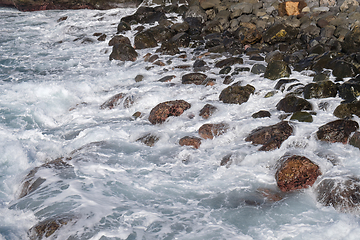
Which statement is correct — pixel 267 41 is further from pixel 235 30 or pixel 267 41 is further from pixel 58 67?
pixel 58 67

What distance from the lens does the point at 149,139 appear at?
544cm

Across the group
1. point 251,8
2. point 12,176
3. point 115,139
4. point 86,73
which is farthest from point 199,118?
point 251,8

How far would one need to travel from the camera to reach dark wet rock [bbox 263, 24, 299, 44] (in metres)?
9.54

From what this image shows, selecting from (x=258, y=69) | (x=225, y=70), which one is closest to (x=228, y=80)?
(x=225, y=70)

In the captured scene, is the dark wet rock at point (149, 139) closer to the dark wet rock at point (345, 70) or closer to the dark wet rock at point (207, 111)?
the dark wet rock at point (207, 111)

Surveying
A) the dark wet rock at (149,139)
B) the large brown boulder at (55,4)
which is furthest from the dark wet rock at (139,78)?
the large brown boulder at (55,4)

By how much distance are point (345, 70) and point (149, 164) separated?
4.87 meters

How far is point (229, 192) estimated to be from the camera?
12.8ft

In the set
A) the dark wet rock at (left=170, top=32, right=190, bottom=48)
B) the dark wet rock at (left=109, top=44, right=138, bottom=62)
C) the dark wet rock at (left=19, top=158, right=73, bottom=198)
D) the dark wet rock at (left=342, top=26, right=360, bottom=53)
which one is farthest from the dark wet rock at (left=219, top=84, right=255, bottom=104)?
the dark wet rock at (left=170, top=32, right=190, bottom=48)

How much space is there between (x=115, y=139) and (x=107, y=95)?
2.49 metres

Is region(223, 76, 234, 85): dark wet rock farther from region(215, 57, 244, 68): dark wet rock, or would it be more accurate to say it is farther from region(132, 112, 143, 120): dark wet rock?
region(132, 112, 143, 120): dark wet rock

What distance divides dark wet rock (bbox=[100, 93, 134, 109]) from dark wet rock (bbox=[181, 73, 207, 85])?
1532mm

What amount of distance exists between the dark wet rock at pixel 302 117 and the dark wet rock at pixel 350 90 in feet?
3.36

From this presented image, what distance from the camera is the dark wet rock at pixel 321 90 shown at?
5.88 m
